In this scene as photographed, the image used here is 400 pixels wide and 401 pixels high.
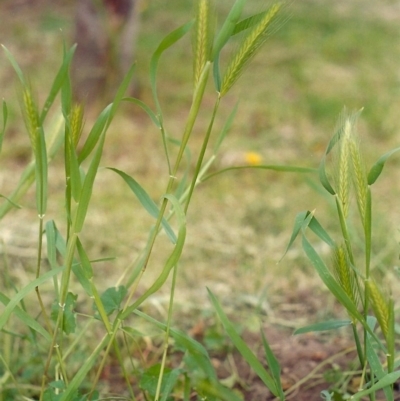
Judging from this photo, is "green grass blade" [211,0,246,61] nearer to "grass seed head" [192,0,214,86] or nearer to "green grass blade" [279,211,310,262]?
"grass seed head" [192,0,214,86]

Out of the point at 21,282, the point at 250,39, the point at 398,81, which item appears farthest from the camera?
the point at 398,81

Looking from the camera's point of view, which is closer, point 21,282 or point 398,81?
point 21,282

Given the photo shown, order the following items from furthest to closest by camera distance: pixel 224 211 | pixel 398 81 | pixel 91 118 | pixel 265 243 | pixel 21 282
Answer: pixel 398 81
pixel 91 118
pixel 224 211
pixel 265 243
pixel 21 282

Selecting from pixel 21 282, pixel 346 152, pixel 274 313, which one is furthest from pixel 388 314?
pixel 21 282

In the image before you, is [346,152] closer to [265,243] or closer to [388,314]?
[388,314]

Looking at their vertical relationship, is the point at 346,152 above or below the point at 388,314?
above

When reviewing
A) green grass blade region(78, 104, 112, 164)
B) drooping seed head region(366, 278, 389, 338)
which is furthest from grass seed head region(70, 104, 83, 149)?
drooping seed head region(366, 278, 389, 338)
